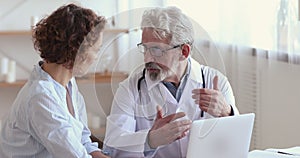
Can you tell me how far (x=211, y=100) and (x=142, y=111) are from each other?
0.20 metres

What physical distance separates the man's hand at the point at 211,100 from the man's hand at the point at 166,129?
0.26 ft

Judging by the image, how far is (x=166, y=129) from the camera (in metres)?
1.49

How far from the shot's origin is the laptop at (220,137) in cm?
143

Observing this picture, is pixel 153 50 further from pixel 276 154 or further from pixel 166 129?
pixel 276 154

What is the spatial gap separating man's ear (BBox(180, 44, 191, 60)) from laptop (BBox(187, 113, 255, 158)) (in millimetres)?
219

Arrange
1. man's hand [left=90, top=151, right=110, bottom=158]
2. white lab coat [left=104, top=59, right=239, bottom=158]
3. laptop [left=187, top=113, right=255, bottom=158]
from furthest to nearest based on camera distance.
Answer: man's hand [left=90, top=151, right=110, bottom=158] → white lab coat [left=104, top=59, right=239, bottom=158] → laptop [left=187, top=113, right=255, bottom=158]

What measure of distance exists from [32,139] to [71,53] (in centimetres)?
27

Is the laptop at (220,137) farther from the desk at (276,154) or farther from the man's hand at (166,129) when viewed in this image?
the desk at (276,154)

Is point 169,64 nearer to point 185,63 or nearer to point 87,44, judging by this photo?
point 185,63

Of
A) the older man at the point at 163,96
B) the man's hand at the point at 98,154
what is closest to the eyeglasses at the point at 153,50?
the older man at the point at 163,96

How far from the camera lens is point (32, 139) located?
5.00 feet

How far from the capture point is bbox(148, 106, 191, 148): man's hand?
149 cm

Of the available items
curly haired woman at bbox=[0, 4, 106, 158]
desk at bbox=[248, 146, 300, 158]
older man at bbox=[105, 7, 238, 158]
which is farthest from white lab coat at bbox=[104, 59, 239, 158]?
desk at bbox=[248, 146, 300, 158]

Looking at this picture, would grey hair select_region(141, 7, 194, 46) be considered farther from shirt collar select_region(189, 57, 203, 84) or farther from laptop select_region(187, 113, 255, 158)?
laptop select_region(187, 113, 255, 158)
